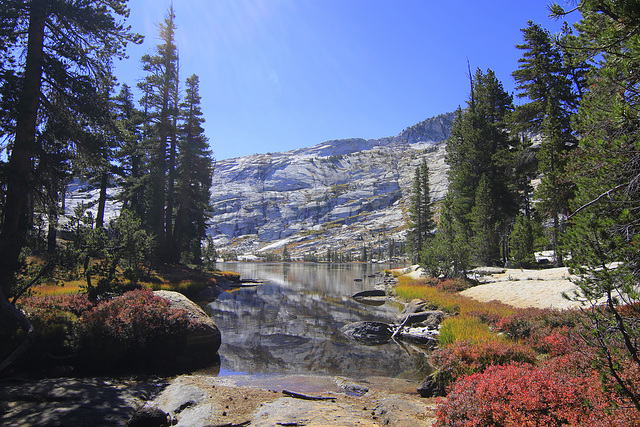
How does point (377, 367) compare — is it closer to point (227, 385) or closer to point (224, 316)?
point (227, 385)

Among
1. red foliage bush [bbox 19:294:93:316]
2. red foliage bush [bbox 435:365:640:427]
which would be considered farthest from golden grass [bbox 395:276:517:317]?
red foliage bush [bbox 19:294:93:316]

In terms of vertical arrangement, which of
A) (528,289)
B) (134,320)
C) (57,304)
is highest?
(57,304)

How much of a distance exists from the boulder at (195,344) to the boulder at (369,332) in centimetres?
683

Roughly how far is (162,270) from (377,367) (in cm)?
2261

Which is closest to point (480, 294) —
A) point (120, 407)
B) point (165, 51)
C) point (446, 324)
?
point (446, 324)

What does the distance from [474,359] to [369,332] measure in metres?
7.69

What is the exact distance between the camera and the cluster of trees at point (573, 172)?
17.7 ft

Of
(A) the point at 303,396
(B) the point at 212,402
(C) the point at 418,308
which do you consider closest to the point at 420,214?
(C) the point at 418,308

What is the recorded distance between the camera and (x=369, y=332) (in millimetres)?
16328

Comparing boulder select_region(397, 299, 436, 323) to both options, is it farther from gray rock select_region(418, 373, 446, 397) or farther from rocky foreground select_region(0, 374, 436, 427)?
rocky foreground select_region(0, 374, 436, 427)

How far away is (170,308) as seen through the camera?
12609mm

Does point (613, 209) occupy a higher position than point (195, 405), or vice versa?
point (613, 209)

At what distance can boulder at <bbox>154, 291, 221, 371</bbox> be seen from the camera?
11.6 metres

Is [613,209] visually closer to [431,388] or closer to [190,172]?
[431,388]
